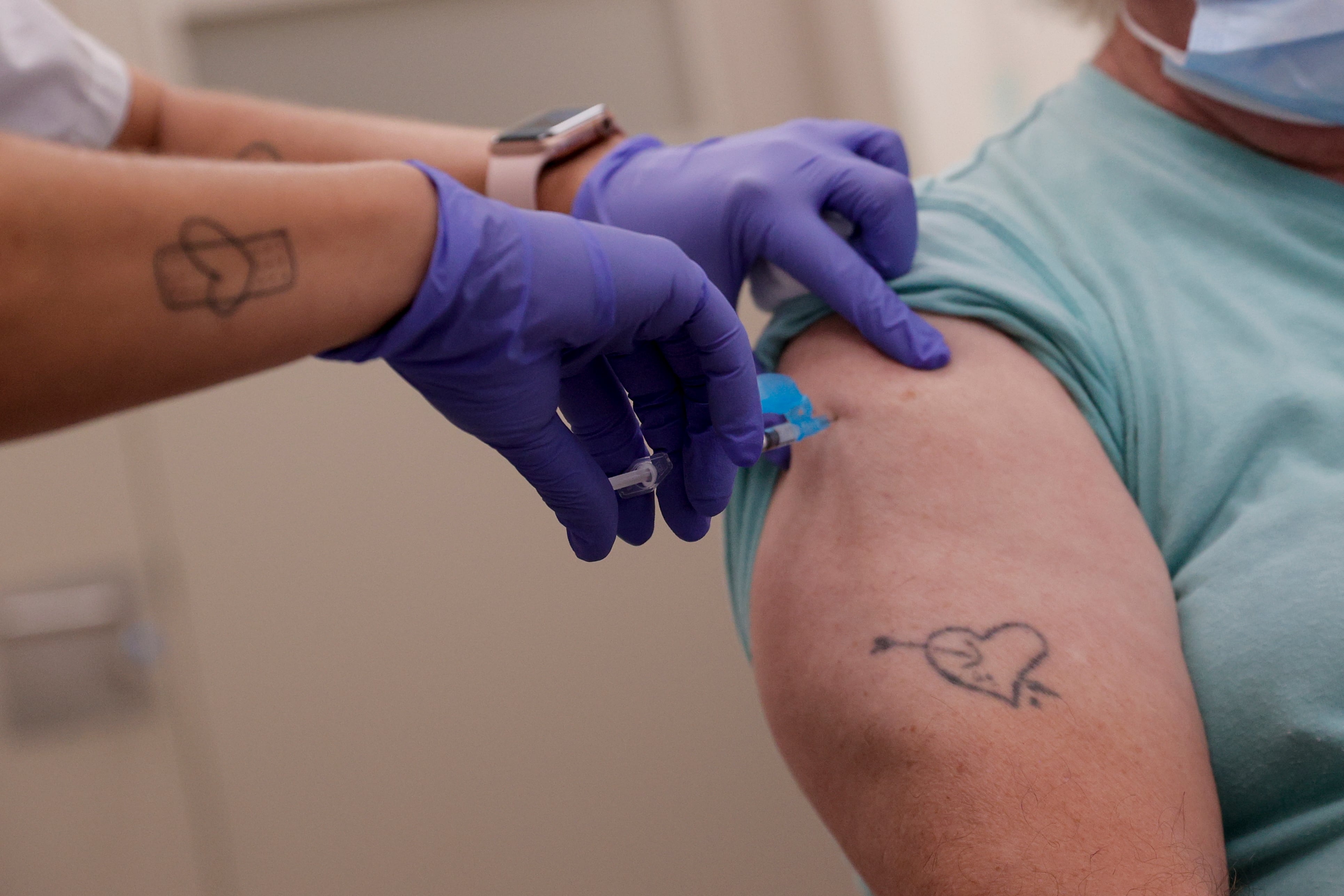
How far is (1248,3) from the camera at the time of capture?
86 cm

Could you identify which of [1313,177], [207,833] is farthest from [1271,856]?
[207,833]

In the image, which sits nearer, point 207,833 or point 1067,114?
point 1067,114

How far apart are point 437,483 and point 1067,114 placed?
125 cm

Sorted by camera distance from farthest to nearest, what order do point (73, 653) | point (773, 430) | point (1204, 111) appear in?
point (73, 653) < point (1204, 111) < point (773, 430)

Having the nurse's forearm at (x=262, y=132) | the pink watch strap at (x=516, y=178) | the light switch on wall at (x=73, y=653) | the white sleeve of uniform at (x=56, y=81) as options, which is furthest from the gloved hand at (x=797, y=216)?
the light switch on wall at (x=73, y=653)

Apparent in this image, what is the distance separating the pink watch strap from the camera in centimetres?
104

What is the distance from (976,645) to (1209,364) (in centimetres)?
31

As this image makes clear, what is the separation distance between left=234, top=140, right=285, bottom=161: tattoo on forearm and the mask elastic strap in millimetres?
883

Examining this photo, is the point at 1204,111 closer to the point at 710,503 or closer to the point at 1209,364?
the point at 1209,364

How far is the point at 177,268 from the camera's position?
1.71 ft

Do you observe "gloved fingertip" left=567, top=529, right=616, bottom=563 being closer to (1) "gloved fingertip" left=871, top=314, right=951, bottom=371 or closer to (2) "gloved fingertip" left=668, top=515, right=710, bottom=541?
(2) "gloved fingertip" left=668, top=515, right=710, bottom=541

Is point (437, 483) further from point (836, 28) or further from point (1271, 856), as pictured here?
point (1271, 856)

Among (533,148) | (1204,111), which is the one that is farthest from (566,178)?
(1204,111)

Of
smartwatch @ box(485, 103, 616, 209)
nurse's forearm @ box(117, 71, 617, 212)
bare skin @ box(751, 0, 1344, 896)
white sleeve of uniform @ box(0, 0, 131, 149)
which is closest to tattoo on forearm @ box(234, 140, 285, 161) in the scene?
nurse's forearm @ box(117, 71, 617, 212)
